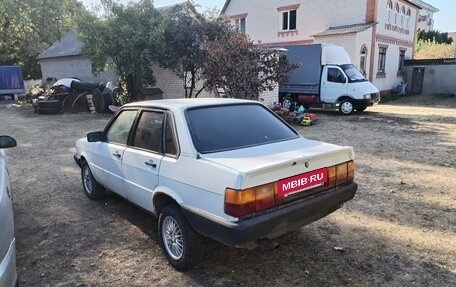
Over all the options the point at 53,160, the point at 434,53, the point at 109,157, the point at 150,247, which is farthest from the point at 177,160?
the point at 434,53

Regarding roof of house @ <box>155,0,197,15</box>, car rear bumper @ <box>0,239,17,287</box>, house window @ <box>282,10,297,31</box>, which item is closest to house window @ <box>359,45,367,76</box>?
house window @ <box>282,10,297,31</box>

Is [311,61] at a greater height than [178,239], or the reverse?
[311,61]

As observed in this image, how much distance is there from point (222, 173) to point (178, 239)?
974 mm

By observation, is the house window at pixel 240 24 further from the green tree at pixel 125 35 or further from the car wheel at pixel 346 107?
the car wheel at pixel 346 107

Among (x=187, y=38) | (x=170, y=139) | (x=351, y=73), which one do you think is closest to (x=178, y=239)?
(x=170, y=139)

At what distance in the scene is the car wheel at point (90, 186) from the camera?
502cm

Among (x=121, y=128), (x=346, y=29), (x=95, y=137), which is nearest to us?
(x=121, y=128)

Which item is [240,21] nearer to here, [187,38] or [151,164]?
[187,38]

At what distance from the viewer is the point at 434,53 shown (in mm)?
28750

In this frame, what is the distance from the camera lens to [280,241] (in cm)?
388

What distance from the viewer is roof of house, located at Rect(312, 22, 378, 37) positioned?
1919cm

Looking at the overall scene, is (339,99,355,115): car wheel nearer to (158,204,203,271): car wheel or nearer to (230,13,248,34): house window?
(158,204,203,271): car wheel

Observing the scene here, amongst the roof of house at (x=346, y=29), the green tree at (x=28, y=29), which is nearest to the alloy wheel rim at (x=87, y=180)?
the roof of house at (x=346, y=29)

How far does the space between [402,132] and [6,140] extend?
10.4m
